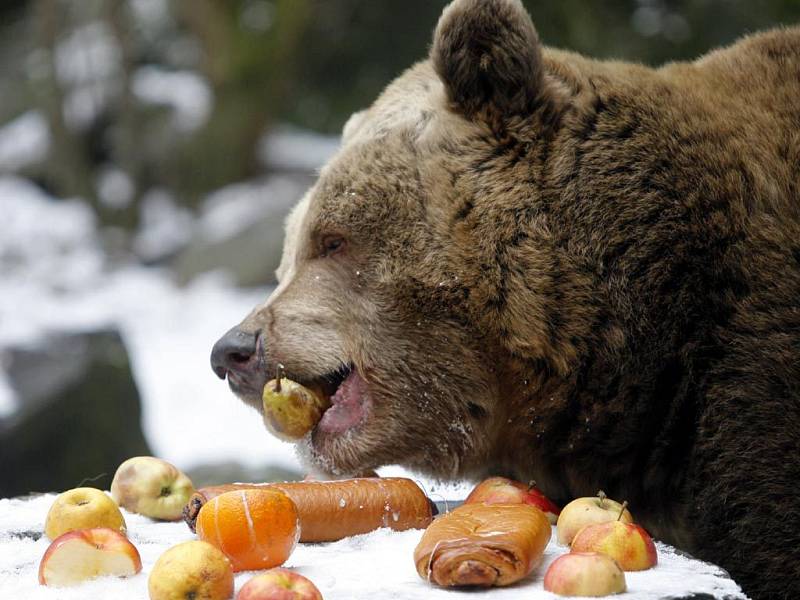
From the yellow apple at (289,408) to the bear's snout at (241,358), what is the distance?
74 mm

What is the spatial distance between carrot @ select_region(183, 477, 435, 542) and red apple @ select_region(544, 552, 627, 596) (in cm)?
80

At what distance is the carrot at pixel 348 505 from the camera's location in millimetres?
3098

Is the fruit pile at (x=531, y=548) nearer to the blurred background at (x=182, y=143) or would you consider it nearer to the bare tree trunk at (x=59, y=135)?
the blurred background at (x=182, y=143)

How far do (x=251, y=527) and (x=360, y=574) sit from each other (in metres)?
0.29

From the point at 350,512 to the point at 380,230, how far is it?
892mm

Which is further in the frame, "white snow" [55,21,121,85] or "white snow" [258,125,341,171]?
"white snow" [55,21,121,85]

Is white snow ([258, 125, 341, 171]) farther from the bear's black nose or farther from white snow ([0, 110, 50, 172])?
the bear's black nose

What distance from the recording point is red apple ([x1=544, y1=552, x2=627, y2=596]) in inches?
95.6

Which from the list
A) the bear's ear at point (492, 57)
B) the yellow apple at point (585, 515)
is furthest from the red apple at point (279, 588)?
the bear's ear at point (492, 57)

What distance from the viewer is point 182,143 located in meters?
15.6

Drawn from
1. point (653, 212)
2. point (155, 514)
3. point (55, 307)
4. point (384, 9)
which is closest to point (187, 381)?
point (55, 307)

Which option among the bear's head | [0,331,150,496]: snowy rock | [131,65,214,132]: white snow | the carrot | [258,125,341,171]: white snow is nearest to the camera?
the carrot

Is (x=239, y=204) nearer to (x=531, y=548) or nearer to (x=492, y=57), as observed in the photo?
(x=492, y=57)

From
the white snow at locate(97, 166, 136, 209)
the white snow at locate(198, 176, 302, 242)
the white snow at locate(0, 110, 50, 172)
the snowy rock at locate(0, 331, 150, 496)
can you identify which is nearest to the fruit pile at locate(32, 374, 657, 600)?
the snowy rock at locate(0, 331, 150, 496)
